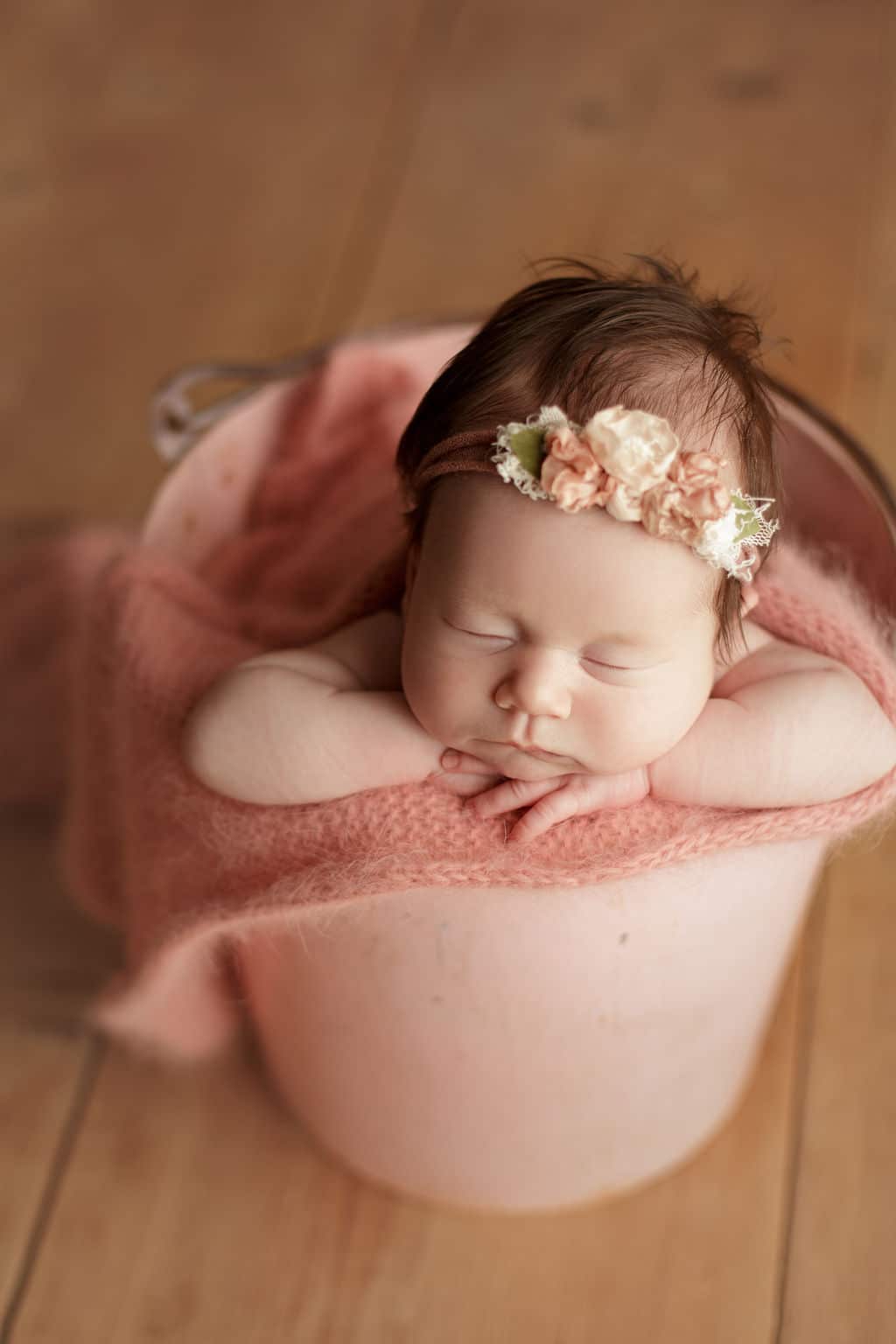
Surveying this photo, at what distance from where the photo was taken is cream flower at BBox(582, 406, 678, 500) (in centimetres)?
65

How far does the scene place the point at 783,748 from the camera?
2.40 feet

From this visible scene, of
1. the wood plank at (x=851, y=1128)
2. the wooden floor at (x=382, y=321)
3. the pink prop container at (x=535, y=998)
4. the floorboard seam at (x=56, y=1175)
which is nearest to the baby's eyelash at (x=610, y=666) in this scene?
the pink prop container at (x=535, y=998)

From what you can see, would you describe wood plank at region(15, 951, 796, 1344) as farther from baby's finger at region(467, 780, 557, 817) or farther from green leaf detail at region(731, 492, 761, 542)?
green leaf detail at region(731, 492, 761, 542)

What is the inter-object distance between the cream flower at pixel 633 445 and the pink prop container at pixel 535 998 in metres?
0.19

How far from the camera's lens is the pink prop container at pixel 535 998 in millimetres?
731

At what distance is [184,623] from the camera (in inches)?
35.4

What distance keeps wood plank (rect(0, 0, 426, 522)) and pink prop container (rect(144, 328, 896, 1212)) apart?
515 mm

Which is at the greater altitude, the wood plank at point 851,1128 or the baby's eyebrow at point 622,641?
the baby's eyebrow at point 622,641

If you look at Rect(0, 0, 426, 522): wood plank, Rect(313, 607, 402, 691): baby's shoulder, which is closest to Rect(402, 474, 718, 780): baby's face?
Rect(313, 607, 402, 691): baby's shoulder

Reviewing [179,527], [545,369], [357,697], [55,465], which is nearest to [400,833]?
[357,697]

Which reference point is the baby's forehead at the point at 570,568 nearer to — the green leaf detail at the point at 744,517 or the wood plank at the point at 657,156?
the green leaf detail at the point at 744,517

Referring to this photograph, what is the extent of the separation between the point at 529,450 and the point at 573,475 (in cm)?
3

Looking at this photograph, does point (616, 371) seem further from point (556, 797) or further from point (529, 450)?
point (556, 797)

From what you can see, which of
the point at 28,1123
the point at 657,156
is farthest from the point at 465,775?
the point at 657,156
